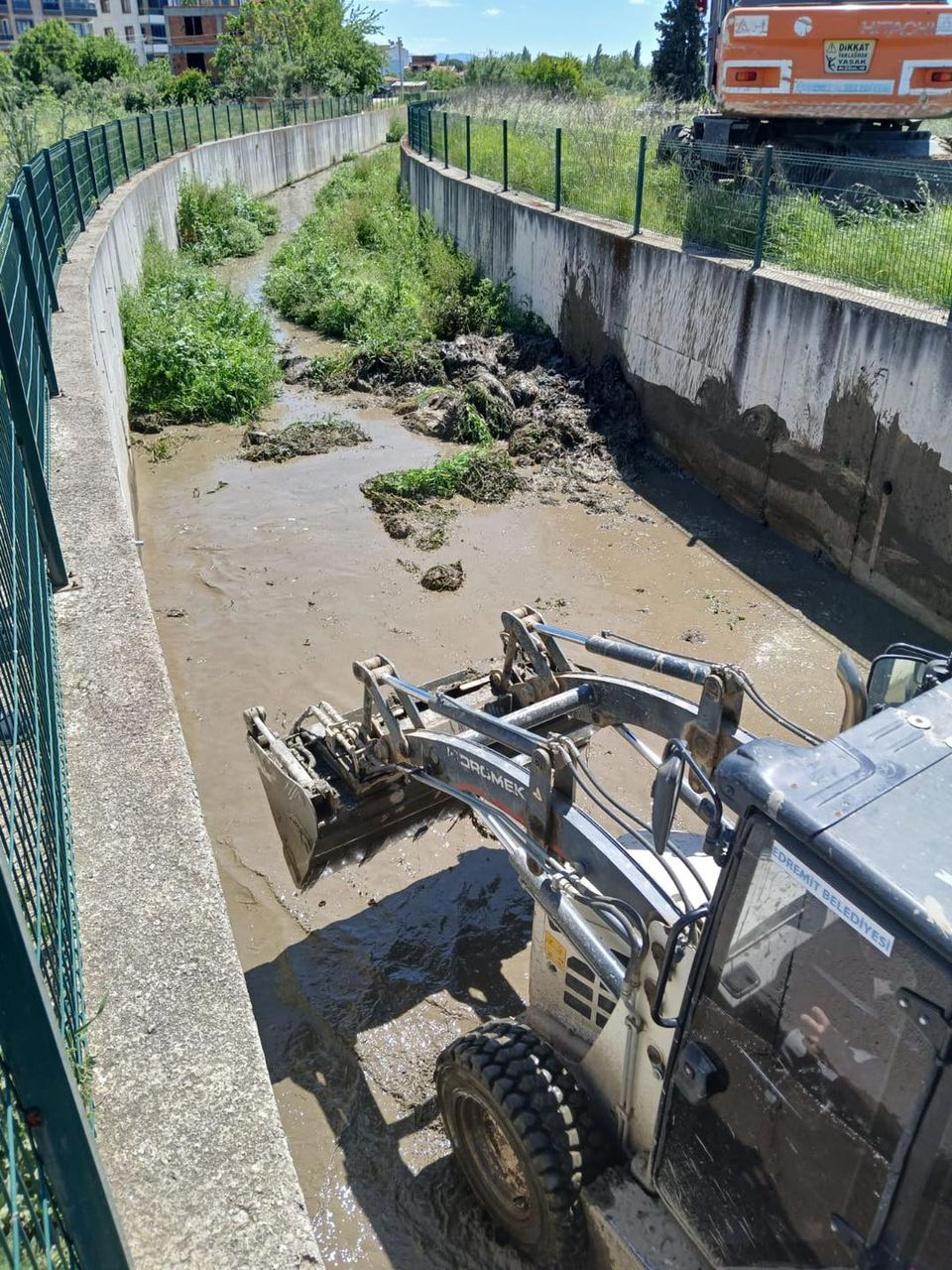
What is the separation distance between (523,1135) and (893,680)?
6.24 feet

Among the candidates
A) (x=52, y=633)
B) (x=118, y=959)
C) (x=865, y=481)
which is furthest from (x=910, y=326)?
(x=118, y=959)

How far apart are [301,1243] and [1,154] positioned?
54.5 feet

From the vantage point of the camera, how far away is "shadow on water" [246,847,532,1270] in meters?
3.91

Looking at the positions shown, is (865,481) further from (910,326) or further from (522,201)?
(522,201)

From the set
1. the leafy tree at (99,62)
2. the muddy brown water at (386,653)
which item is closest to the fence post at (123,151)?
the muddy brown water at (386,653)

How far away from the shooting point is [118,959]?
2.99 meters

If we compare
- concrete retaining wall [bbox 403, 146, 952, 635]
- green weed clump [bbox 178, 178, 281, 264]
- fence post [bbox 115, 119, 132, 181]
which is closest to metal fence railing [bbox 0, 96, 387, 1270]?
concrete retaining wall [bbox 403, 146, 952, 635]

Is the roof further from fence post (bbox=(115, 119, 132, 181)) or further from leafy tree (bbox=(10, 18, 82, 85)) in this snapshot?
leafy tree (bbox=(10, 18, 82, 85))

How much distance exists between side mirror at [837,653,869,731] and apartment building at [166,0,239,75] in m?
83.3

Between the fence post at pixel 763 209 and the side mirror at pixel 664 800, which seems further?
the fence post at pixel 763 209

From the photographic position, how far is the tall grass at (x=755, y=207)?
9070 millimetres

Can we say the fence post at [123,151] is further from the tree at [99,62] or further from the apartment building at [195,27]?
the apartment building at [195,27]

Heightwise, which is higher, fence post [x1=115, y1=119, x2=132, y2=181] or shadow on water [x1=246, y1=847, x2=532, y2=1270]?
fence post [x1=115, y1=119, x2=132, y2=181]

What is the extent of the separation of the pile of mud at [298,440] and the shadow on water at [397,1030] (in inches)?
272
